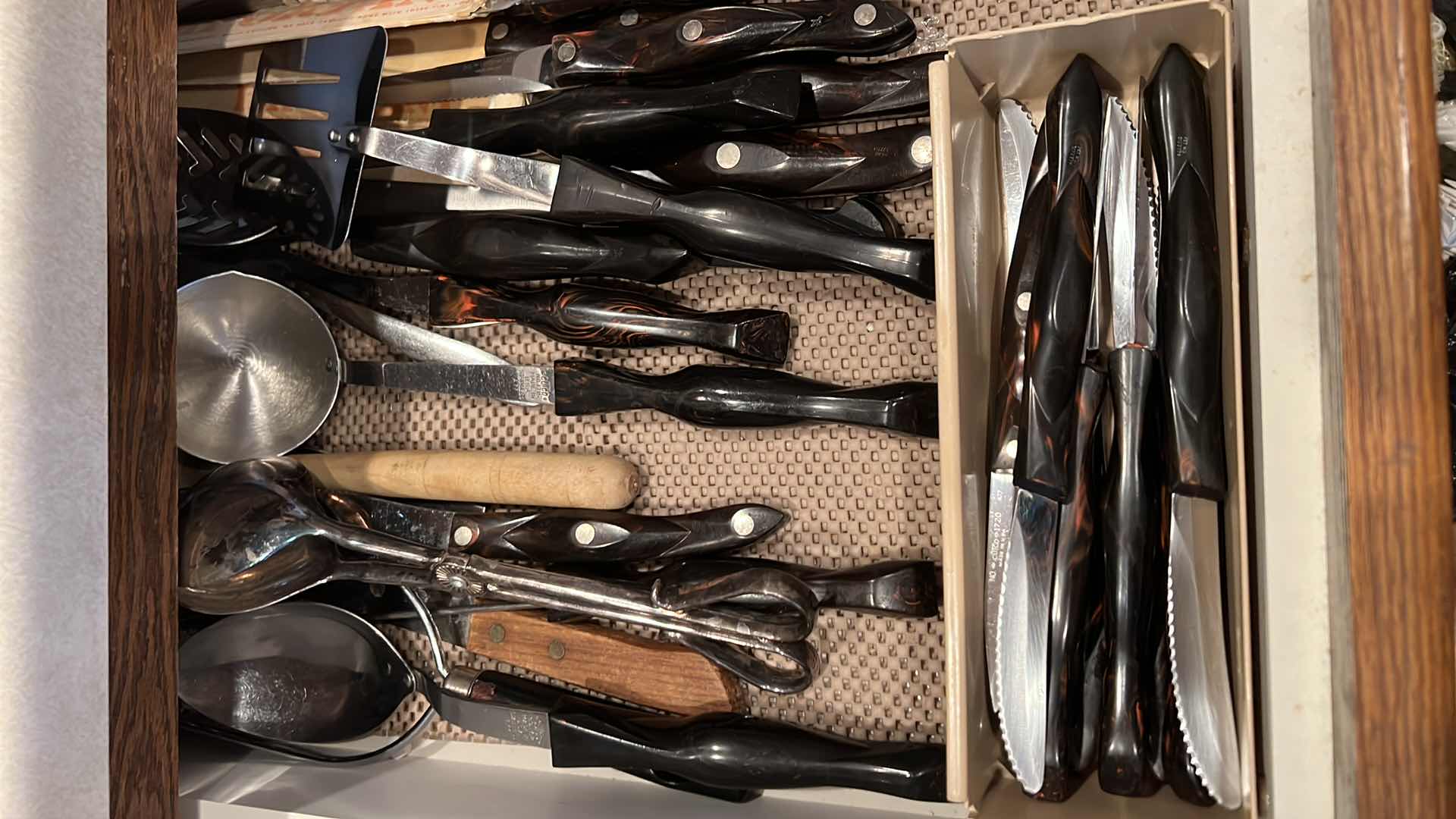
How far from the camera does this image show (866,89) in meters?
0.68

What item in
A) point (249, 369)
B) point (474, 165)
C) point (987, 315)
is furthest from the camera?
point (249, 369)

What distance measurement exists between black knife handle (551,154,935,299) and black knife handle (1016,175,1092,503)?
0.33 feet

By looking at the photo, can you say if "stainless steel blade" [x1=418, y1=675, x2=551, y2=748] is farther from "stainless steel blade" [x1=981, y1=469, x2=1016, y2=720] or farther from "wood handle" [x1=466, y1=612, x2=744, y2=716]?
"stainless steel blade" [x1=981, y1=469, x2=1016, y2=720]

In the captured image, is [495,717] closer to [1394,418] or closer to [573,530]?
[573,530]

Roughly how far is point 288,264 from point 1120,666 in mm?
733

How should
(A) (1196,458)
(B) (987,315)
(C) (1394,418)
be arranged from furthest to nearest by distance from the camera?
(B) (987,315) < (A) (1196,458) < (C) (1394,418)

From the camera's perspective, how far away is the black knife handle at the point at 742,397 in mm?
659

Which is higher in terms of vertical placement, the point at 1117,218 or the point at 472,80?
the point at 472,80

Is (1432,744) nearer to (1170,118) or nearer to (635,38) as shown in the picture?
(1170,118)

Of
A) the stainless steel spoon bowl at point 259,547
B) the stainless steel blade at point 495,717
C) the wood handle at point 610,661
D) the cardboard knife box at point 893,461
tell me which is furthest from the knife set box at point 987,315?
the stainless steel spoon bowl at point 259,547

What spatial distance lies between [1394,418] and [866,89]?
41 centimetres

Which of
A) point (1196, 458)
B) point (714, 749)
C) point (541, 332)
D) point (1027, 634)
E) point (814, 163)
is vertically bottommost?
point (714, 749)

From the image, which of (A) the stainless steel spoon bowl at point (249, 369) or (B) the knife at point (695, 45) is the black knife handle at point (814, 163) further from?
(A) the stainless steel spoon bowl at point (249, 369)

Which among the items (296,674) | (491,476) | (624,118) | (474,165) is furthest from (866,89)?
(296,674)
